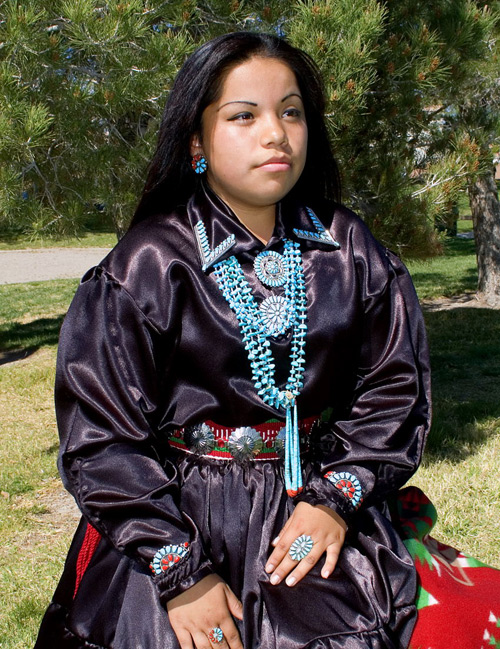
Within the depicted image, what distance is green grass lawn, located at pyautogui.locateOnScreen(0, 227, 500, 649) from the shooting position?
2.95m

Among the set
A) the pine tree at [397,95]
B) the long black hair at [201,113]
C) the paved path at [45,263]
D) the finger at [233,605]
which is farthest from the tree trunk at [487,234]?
the paved path at [45,263]

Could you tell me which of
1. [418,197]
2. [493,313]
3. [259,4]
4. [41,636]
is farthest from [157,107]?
[493,313]

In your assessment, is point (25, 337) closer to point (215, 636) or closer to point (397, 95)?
point (397, 95)

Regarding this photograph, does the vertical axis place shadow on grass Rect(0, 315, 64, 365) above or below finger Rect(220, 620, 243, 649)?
below

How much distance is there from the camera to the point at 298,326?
1724mm

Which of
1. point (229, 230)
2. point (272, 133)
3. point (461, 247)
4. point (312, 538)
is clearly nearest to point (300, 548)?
point (312, 538)

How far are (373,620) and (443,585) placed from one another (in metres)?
0.23

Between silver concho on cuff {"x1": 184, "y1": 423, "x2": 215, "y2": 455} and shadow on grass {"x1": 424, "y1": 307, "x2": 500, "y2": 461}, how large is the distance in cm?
245

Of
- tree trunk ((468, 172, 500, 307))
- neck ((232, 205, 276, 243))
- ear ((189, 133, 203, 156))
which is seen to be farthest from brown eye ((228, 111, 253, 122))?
tree trunk ((468, 172, 500, 307))

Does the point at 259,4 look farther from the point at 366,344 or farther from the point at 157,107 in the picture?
the point at 366,344

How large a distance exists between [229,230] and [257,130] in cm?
24

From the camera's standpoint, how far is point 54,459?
4.23 meters

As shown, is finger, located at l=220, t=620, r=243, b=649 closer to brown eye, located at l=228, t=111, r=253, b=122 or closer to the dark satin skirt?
the dark satin skirt

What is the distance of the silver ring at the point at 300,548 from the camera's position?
5.12ft
